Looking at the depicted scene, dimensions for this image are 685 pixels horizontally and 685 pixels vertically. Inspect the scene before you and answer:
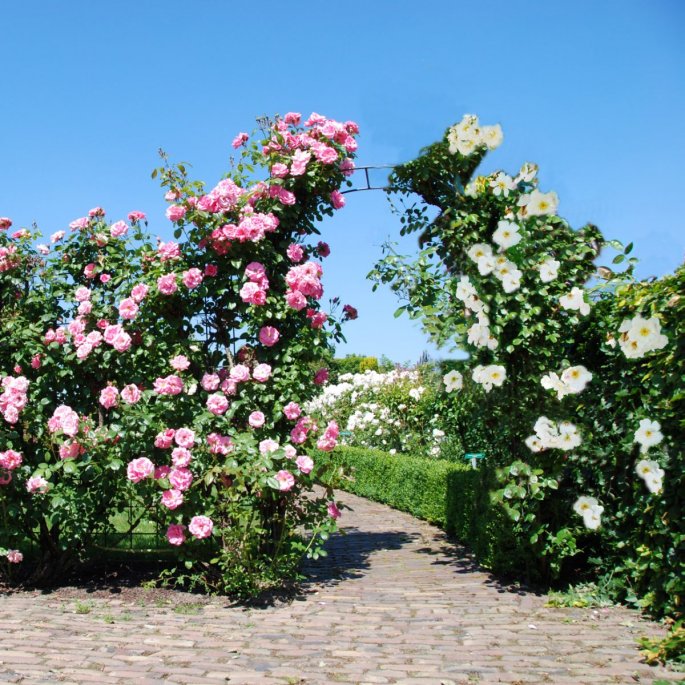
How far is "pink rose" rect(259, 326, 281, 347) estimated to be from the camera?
5844mm

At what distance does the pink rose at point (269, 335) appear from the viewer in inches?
230

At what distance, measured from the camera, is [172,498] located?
551cm

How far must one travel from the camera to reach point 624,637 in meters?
4.55

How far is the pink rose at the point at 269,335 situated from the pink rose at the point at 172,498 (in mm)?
1286

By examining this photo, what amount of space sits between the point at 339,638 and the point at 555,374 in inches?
90.4

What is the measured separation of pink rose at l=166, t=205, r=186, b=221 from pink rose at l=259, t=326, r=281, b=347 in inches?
43.5

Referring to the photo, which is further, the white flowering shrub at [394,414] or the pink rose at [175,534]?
the white flowering shrub at [394,414]

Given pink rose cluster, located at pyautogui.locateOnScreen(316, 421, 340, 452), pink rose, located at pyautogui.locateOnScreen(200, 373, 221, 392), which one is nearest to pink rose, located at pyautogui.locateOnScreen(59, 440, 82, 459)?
pink rose, located at pyautogui.locateOnScreen(200, 373, 221, 392)

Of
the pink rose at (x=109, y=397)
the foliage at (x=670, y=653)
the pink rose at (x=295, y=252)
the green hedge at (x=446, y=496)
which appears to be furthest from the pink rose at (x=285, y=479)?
the foliage at (x=670, y=653)

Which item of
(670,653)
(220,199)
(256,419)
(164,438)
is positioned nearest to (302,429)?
(256,419)

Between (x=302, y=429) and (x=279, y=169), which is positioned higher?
(x=279, y=169)

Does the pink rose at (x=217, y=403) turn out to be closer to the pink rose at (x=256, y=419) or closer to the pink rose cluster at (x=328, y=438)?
the pink rose at (x=256, y=419)

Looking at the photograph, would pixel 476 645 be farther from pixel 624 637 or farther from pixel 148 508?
pixel 148 508

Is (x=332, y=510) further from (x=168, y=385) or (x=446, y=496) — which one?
(x=446, y=496)
